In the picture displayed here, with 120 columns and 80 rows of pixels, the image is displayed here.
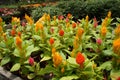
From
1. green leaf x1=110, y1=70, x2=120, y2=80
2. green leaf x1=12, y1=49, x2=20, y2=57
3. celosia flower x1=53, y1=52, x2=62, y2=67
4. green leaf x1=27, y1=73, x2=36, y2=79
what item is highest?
celosia flower x1=53, y1=52, x2=62, y2=67

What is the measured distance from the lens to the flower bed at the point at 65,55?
316 centimetres

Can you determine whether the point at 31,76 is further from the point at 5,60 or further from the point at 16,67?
the point at 5,60

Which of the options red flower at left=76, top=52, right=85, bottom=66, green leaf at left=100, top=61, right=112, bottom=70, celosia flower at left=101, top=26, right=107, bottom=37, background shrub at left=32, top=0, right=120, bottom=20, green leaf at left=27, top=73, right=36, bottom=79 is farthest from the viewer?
background shrub at left=32, top=0, right=120, bottom=20

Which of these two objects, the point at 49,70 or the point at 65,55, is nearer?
the point at 49,70

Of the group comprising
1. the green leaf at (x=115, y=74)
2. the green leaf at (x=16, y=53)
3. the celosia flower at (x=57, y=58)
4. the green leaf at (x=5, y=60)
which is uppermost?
the celosia flower at (x=57, y=58)


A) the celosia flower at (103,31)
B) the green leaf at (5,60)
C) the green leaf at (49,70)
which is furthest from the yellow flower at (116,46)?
the green leaf at (5,60)

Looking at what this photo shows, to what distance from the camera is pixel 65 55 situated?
12.9 feet

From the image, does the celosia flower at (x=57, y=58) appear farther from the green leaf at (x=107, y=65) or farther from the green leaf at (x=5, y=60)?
the green leaf at (x=5, y=60)

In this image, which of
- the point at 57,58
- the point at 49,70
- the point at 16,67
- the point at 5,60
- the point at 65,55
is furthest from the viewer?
the point at 5,60

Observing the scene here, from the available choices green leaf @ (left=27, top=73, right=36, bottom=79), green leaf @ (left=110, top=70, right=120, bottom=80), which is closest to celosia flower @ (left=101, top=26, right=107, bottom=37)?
green leaf @ (left=110, top=70, right=120, bottom=80)

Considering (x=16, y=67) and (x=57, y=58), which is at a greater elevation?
(x=57, y=58)

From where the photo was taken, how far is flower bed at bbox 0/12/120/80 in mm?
3158

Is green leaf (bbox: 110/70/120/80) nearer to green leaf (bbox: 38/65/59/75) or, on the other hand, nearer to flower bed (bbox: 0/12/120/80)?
flower bed (bbox: 0/12/120/80)

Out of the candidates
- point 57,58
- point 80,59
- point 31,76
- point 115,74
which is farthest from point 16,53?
point 115,74
